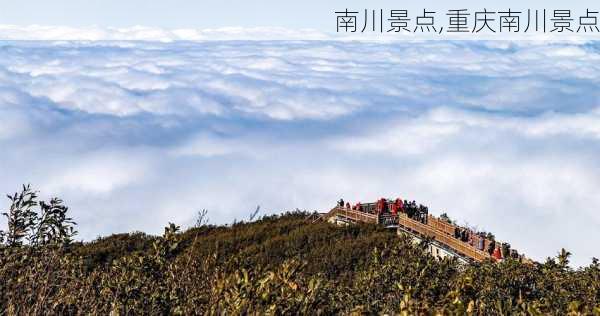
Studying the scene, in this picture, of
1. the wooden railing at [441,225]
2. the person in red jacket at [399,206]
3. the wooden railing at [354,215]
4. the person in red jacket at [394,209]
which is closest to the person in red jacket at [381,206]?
the person in red jacket at [394,209]

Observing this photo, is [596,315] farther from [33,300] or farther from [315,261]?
[315,261]

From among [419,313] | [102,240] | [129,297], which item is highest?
[102,240]

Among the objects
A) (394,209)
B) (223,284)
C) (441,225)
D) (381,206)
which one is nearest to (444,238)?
(441,225)

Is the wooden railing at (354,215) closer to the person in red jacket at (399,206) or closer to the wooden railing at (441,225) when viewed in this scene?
the person in red jacket at (399,206)

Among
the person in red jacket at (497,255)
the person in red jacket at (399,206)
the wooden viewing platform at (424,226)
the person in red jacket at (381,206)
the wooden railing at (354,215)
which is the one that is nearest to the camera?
the person in red jacket at (497,255)

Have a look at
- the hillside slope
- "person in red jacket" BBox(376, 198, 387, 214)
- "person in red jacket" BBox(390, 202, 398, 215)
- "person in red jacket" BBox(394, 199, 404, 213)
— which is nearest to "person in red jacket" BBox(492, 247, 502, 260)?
the hillside slope

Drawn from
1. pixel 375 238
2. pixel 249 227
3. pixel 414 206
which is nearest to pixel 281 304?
pixel 375 238
